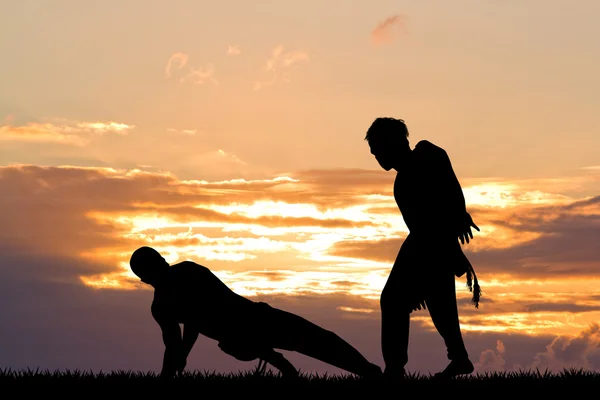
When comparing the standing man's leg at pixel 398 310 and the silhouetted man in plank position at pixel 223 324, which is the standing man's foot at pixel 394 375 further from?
the silhouetted man in plank position at pixel 223 324

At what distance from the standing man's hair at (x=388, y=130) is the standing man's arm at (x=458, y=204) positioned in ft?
1.80

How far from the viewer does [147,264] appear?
11547 mm

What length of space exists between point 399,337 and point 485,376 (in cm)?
195

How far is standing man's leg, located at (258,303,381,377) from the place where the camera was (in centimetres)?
1185

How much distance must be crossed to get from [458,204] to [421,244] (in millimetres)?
666

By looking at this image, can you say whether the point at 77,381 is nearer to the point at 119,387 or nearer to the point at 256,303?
the point at 119,387

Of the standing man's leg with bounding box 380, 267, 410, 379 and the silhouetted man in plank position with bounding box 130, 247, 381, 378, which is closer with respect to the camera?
the silhouetted man in plank position with bounding box 130, 247, 381, 378

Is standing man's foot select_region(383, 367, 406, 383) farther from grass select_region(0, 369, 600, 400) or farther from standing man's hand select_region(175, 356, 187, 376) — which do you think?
standing man's hand select_region(175, 356, 187, 376)

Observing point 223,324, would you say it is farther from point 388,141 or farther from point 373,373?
point 388,141

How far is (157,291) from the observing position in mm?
11742

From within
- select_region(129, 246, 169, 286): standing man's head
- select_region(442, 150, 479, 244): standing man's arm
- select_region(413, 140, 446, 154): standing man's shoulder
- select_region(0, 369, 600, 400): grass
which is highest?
select_region(413, 140, 446, 154): standing man's shoulder

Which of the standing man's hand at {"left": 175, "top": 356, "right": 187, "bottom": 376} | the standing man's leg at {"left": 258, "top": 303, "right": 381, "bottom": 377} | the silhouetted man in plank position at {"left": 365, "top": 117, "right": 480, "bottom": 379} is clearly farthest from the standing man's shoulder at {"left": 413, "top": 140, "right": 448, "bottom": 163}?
the standing man's hand at {"left": 175, "top": 356, "right": 187, "bottom": 376}

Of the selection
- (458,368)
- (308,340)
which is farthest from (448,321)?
(308,340)

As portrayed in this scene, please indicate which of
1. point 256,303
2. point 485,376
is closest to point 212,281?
point 256,303
